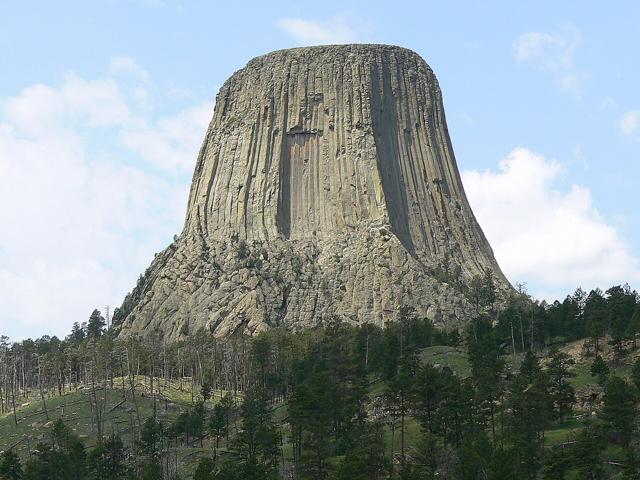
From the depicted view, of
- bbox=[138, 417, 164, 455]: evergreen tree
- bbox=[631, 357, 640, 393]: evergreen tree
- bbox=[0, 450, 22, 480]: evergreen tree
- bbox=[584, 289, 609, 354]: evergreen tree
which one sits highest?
bbox=[584, 289, 609, 354]: evergreen tree

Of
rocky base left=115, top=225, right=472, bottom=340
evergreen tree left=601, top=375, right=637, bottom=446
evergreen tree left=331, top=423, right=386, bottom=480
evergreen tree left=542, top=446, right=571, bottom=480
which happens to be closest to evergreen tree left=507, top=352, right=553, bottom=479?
evergreen tree left=542, top=446, right=571, bottom=480

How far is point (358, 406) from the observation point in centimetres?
10144

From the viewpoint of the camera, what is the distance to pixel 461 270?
199375 mm

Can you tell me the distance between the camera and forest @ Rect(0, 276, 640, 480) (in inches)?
3305

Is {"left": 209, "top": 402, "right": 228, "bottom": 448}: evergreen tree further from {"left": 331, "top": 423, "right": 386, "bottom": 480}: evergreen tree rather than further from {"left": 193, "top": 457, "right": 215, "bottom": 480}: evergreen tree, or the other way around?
{"left": 193, "top": 457, "right": 215, "bottom": 480}: evergreen tree

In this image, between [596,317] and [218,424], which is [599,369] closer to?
[596,317]

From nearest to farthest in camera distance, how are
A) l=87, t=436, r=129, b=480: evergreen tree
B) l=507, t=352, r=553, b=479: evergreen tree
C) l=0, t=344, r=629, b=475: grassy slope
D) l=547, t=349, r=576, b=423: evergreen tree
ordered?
l=507, t=352, r=553, b=479: evergreen tree < l=87, t=436, r=129, b=480: evergreen tree < l=547, t=349, r=576, b=423: evergreen tree < l=0, t=344, r=629, b=475: grassy slope

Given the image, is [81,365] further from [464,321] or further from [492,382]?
[492,382]

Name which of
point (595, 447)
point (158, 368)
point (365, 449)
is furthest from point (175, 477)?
point (158, 368)

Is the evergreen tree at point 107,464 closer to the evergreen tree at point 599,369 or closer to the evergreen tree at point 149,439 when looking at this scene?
the evergreen tree at point 149,439

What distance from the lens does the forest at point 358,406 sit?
83.9 m

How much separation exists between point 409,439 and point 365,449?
12754 mm

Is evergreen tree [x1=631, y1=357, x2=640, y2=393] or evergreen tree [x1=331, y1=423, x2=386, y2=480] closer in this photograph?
evergreen tree [x1=331, y1=423, x2=386, y2=480]

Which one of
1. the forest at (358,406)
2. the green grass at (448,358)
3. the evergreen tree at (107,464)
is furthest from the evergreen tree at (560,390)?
the evergreen tree at (107,464)
